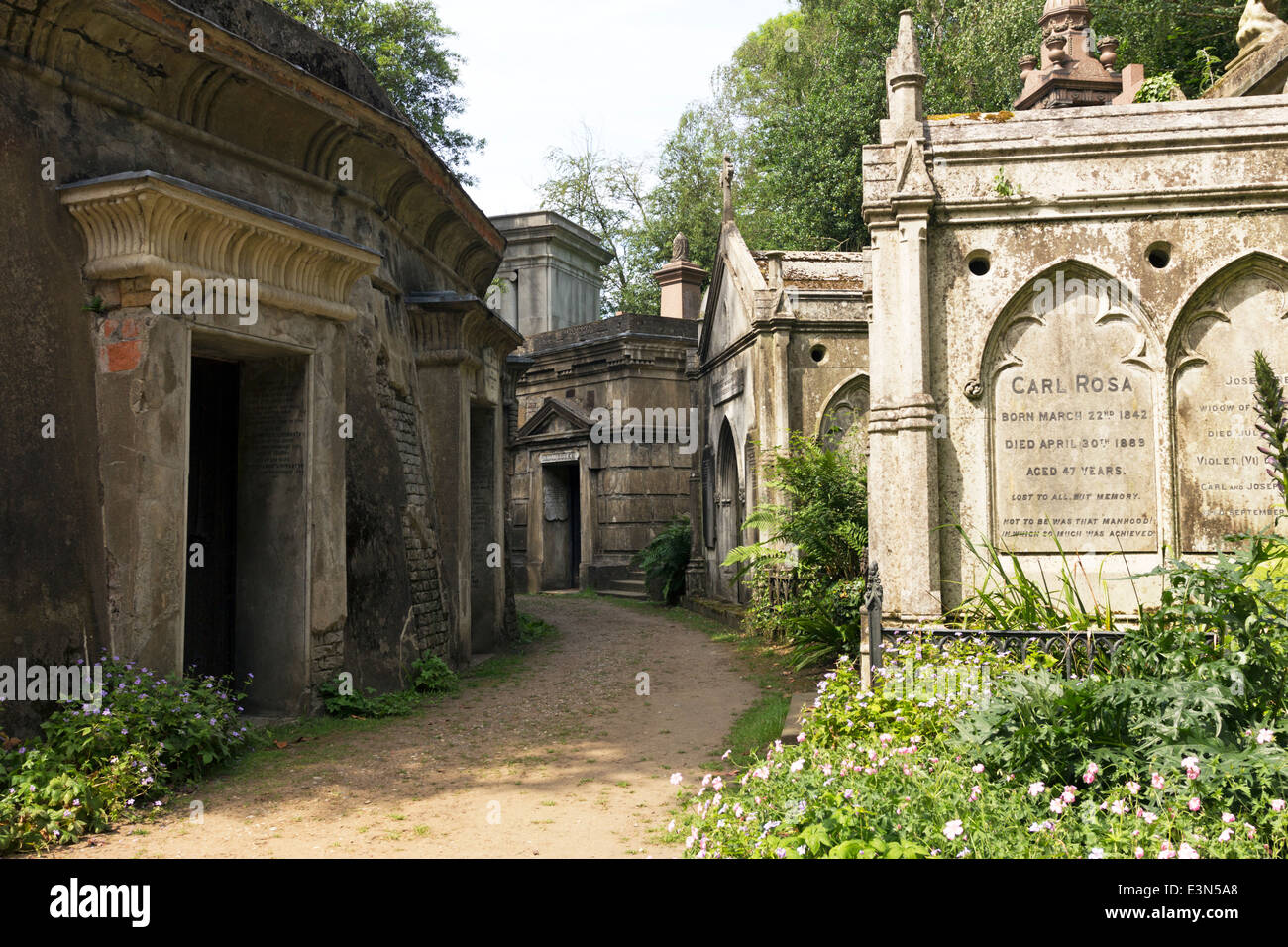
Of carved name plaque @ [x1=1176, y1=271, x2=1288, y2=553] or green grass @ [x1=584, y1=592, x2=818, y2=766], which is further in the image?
green grass @ [x1=584, y1=592, x2=818, y2=766]

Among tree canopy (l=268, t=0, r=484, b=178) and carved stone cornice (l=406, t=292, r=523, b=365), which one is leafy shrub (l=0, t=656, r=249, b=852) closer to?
carved stone cornice (l=406, t=292, r=523, b=365)

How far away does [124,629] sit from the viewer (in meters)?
6.62

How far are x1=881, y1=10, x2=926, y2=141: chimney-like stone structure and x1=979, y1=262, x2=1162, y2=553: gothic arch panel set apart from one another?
58.2 inches

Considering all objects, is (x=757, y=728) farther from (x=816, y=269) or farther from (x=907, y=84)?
(x=816, y=269)

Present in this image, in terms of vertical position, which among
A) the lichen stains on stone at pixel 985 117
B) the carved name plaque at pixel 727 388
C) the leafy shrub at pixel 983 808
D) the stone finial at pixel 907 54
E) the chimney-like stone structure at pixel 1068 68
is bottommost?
the leafy shrub at pixel 983 808

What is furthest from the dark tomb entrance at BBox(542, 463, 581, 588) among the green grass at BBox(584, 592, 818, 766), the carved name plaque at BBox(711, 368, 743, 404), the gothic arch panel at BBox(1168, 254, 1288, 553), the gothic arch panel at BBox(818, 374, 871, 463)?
the gothic arch panel at BBox(1168, 254, 1288, 553)

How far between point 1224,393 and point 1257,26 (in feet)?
18.8

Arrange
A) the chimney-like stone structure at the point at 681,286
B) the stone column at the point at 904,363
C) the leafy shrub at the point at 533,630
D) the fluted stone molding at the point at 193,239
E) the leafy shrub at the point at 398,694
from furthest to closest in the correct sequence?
the chimney-like stone structure at the point at 681,286 < the leafy shrub at the point at 533,630 < the leafy shrub at the point at 398,694 < the stone column at the point at 904,363 < the fluted stone molding at the point at 193,239

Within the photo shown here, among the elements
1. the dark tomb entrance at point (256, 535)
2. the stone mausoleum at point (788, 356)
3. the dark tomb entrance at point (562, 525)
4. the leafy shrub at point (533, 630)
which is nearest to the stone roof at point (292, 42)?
the dark tomb entrance at point (256, 535)

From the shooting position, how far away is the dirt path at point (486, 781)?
5.04 metres

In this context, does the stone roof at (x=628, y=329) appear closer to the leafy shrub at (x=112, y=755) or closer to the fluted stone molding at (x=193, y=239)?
the fluted stone molding at (x=193, y=239)

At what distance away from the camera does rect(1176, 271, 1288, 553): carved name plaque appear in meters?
6.80

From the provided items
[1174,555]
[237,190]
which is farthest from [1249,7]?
[237,190]

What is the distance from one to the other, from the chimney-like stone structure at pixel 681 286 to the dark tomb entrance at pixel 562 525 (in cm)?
457
